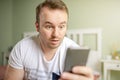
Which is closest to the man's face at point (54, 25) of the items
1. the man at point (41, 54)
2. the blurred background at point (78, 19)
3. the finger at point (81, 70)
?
the man at point (41, 54)

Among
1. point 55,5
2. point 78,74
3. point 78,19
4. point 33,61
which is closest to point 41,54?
point 33,61

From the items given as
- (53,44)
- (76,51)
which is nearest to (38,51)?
(53,44)

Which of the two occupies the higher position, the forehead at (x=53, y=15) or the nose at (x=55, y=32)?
the forehead at (x=53, y=15)

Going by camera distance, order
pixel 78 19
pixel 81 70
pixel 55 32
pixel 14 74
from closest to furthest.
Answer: pixel 81 70, pixel 55 32, pixel 14 74, pixel 78 19

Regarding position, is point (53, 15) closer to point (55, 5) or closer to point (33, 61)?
point (55, 5)

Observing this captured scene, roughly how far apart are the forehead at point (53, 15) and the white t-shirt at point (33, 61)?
0.55ft

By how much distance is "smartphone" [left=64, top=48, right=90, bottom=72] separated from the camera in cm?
36

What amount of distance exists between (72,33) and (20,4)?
1.16 meters

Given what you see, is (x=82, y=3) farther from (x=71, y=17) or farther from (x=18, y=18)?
(x=18, y=18)

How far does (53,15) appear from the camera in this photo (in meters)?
0.48

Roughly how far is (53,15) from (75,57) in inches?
5.8

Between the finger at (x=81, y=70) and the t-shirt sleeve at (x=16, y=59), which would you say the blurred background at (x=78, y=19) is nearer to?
the t-shirt sleeve at (x=16, y=59)

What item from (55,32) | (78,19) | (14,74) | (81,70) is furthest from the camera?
(78,19)

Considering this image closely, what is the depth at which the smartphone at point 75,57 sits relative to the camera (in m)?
0.36
